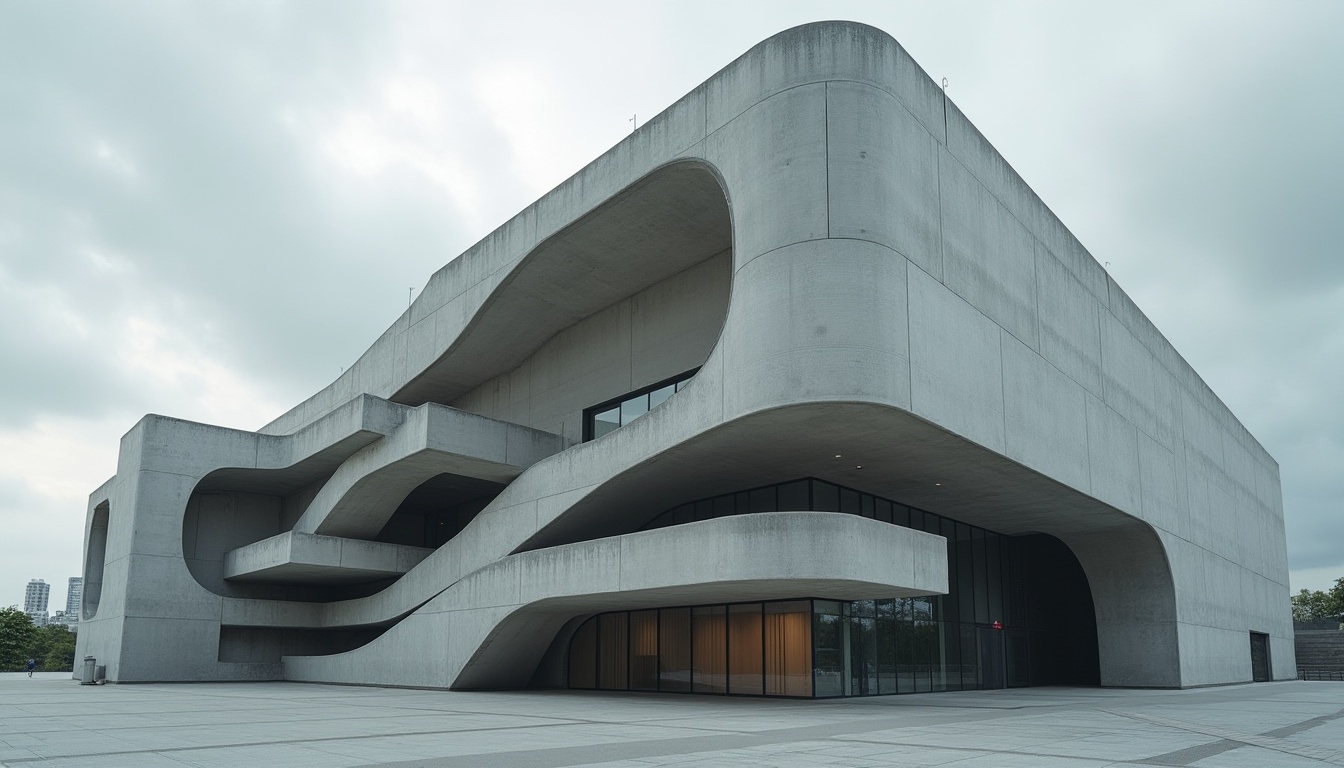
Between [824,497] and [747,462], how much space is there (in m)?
3.26

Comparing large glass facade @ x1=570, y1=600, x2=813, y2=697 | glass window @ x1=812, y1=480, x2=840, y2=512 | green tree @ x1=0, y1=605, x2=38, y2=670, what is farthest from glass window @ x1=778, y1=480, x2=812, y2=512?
green tree @ x1=0, y1=605, x2=38, y2=670

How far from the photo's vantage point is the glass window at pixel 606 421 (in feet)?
110

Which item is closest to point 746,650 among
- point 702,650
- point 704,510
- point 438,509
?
point 702,650

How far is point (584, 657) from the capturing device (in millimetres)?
32594

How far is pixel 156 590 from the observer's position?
121ft

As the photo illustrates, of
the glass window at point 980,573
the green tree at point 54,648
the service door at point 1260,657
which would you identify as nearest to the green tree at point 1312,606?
the service door at point 1260,657

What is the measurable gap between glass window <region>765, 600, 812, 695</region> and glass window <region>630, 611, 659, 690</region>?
14.9 feet

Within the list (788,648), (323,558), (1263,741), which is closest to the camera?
(1263,741)

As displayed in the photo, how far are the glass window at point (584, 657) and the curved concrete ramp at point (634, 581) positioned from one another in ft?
6.78

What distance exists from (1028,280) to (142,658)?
32.7 m

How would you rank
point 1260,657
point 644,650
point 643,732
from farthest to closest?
point 1260,657 → point 644,650 → point 643,732

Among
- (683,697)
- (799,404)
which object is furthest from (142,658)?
(799,404)

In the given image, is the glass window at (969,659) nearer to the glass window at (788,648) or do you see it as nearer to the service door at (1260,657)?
the glass window at (788,648)

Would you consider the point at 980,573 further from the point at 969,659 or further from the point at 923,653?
the point at 923,653
